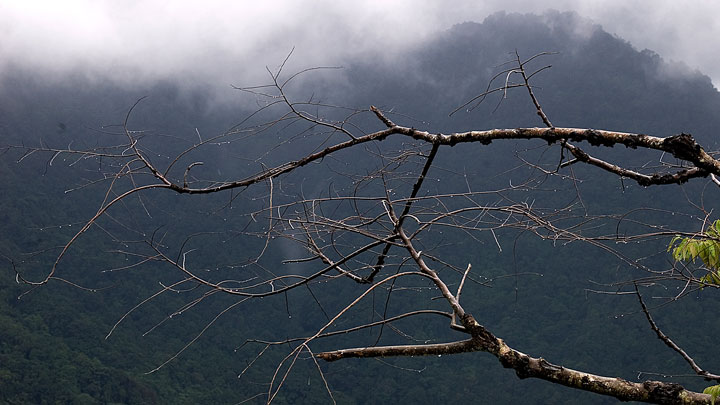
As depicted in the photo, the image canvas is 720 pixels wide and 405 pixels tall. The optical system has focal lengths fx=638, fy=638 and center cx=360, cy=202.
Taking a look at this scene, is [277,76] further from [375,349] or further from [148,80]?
[148,80]

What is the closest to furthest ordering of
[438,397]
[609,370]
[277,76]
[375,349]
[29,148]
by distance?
[375,349] < [29,148] < [277,76] < [609,370] < [438,397]

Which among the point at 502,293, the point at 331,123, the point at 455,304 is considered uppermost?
the point at 502,293

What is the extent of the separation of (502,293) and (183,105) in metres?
46.1

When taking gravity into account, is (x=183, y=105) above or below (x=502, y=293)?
above

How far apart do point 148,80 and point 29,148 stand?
74731 millimetres

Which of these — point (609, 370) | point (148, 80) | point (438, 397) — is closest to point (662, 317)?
point (609, 370)

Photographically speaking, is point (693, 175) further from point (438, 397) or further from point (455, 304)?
point (438, 397)

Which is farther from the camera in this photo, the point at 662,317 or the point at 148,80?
the point at 148,80

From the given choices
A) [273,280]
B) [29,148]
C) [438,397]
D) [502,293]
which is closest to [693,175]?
[273,280]

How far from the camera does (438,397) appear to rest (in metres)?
53.2

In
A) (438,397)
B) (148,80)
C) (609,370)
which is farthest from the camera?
(148,80)

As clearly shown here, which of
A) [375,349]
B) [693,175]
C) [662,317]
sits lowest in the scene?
[375,349]

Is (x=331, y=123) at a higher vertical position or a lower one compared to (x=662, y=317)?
A: lower

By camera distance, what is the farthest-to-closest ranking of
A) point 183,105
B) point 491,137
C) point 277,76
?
point 183,105 → point 277,76 → point 491,137
